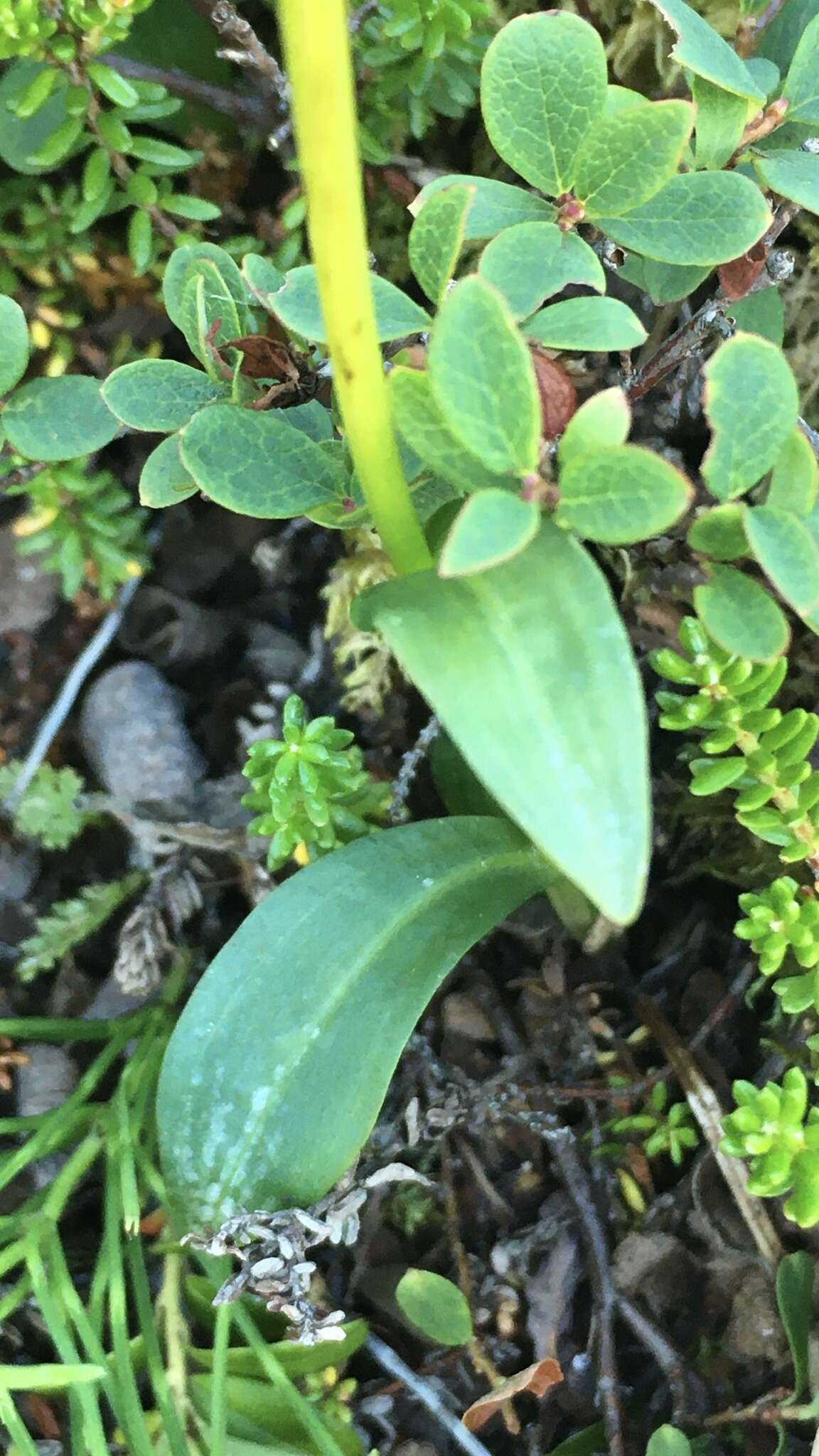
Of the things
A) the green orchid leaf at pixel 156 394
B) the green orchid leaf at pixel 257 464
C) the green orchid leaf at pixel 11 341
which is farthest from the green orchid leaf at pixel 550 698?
the green orchid leaf at pixel 11 341

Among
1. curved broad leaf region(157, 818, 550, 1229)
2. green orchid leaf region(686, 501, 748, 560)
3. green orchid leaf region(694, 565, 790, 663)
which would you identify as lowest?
curved broad leaf region(157, 818, 550, 1229)

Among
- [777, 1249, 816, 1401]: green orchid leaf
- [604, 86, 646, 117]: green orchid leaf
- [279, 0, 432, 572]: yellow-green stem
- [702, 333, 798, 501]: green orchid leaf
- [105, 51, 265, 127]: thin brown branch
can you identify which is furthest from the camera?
[105, 51, 265, 127]: thin brown branch

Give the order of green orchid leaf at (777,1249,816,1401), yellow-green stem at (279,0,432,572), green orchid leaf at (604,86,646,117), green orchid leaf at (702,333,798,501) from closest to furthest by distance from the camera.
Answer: yellow-green stem at (279,0,432,572)
green orchid leaf at (702,333,798,501)
green orchid leaf at (604,86,646,117)
green orchid leaf at (777,1249,816,1401)

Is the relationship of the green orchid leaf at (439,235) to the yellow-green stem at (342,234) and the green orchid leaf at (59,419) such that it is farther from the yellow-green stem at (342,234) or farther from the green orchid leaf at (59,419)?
the green orchid leaf at (59,419)

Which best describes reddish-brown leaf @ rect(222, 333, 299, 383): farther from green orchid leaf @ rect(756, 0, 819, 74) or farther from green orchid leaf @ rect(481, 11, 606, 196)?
green orchid leaf @ rect(756, 0, 819, 74)

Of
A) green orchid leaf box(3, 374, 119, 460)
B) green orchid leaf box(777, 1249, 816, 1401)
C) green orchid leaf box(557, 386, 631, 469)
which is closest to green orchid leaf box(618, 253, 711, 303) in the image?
green orchid leaf box(557, 386, 631, 469)

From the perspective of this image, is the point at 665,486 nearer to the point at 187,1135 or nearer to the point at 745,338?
the point at 745,338
